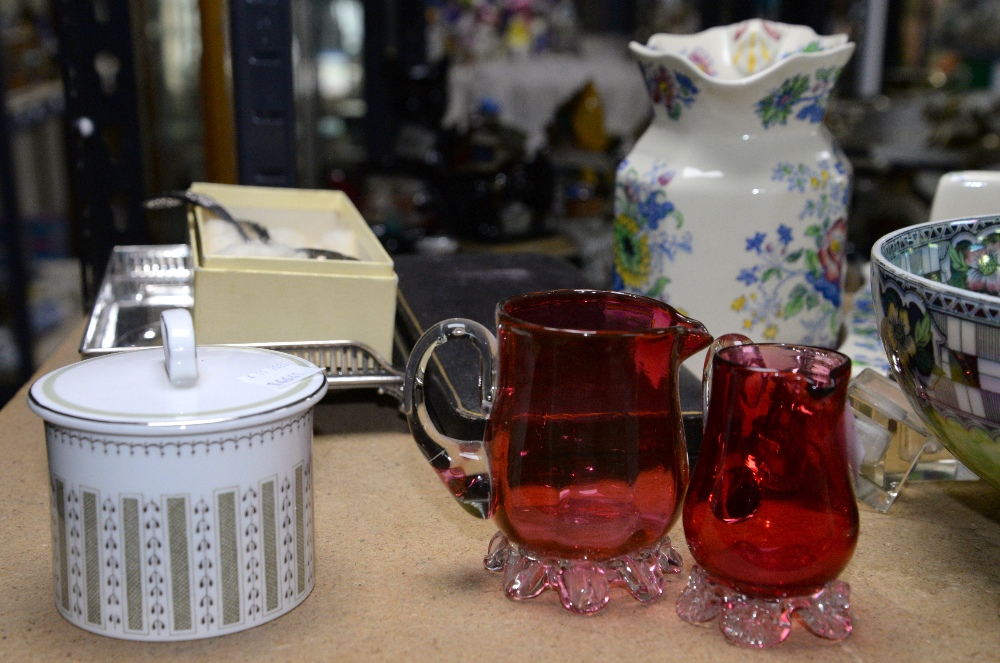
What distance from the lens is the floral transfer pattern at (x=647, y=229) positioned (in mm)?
701

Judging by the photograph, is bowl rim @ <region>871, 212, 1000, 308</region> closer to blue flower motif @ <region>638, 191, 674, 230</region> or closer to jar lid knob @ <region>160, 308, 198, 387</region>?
blue flower motif @ <region>638, 191, 674, 230</region>

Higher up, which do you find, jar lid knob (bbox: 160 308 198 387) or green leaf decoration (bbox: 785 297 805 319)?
jar lid knob (bbox: 160 308 198 387)

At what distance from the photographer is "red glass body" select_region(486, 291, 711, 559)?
403 mm

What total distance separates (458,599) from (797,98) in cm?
44

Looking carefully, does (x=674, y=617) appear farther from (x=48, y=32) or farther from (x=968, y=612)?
(x=48, y=32)

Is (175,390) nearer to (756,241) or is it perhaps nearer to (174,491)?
(174,491)

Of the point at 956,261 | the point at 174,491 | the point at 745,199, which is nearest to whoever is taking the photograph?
the point at 174,491

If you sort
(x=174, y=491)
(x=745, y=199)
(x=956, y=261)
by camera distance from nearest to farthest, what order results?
1. (x=174, y=491)
2. (x=956, y=261)
3. (x=745, y=199)

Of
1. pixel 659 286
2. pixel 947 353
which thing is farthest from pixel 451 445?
pixel 659 286

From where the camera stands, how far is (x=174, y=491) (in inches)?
15.3

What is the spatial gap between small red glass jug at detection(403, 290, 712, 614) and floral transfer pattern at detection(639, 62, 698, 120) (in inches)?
12.0

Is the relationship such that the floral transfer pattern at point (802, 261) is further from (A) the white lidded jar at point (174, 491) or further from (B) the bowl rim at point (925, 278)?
(A) the white lidded jar at point (174, 491)

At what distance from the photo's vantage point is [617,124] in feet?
8.10

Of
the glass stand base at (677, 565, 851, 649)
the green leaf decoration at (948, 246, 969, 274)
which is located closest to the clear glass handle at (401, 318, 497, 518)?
the glass stand base at (677, 565, 851, 649)
